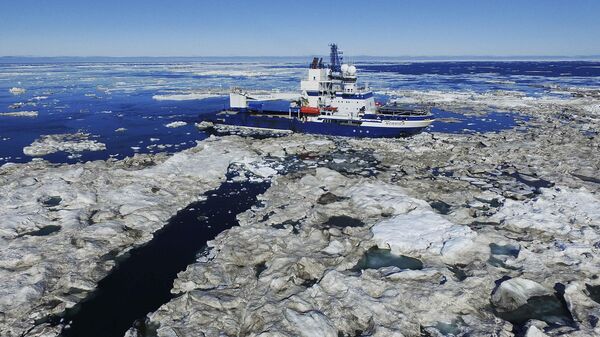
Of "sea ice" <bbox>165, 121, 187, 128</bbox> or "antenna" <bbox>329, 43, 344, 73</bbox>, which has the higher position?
"antenna" <bbox>329, 43, 344, 73</bbox>

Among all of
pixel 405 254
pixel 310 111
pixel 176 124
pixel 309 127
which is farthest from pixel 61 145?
pixel 405 254

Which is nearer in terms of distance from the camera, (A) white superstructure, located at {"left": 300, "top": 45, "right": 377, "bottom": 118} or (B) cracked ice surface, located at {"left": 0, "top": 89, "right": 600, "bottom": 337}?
(B) cracked ice surface, located at {"left": 0, "top": 89, "right": 600, "bottom": 337}

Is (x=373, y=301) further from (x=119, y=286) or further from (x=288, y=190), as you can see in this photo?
(x=288, y=190)

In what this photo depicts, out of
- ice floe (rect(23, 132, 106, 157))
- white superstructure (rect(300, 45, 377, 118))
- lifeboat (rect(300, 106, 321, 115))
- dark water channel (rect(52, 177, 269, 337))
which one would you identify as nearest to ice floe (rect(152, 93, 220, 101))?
ice floe (rect(23, 132, 106, 157))

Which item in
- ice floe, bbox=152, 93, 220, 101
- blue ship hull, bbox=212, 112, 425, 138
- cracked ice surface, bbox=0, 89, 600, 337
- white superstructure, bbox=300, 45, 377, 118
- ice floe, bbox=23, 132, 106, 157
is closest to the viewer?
cracked ice surface, bbox=0, 89, 600, 337

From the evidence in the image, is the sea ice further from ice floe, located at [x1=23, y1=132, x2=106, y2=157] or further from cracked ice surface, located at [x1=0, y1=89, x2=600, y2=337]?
cracked ice surface, located at [x1=0, y1=89, x2=600, y2=337]

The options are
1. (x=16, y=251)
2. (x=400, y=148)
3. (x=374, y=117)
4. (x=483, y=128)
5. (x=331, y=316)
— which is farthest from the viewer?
(x=483, y=128)

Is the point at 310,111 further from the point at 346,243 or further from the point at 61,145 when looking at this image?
the point at 346,243

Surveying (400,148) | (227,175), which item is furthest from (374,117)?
(227,175)

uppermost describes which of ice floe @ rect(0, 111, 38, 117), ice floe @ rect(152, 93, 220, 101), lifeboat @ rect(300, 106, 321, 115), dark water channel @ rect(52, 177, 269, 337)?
ice floe @ rect(152, 93, 220, 101)
